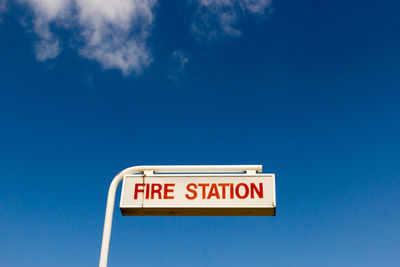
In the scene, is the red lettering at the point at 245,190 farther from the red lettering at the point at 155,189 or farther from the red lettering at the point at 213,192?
the red lettering at the point at 155,189

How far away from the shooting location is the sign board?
19.8 feet

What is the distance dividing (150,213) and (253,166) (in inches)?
68.7

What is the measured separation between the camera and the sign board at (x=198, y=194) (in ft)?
19.8

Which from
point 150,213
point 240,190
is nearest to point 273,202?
point 240,190

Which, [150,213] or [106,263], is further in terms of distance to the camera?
[150,213]

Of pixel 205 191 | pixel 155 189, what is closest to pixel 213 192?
pixel 205 191

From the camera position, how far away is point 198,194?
6086 mm

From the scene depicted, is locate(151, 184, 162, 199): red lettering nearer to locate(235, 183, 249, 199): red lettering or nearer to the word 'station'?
the word 'station'

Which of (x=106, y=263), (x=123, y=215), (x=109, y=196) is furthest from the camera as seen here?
(x=123, y=215)

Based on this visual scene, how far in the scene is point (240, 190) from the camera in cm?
Answer: 611

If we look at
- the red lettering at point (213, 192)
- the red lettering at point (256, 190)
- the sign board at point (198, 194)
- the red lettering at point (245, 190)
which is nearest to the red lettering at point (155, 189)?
the sign board at point (198, 194)

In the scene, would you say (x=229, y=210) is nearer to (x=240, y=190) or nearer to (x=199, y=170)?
(x=240, y=190)

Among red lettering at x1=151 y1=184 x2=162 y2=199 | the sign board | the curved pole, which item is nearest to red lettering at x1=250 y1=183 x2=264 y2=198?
the sign board

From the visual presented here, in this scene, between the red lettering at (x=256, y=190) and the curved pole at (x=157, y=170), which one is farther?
the red lettering at (x=256, y=190)
